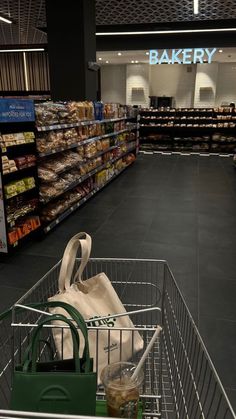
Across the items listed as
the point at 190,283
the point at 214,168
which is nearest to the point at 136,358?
the point at 190,283

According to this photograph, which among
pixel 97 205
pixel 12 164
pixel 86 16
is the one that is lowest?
pixel 97 205

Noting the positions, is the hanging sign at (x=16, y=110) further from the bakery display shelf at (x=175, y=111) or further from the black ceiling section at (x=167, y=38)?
the bakery display shelf at (x=175, y=111)

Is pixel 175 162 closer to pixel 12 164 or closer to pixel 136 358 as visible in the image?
pixel 12 164

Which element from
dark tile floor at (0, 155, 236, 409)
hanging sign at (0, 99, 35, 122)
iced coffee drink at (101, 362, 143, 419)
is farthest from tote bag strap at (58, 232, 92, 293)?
hanging sign at (0, 99, 35, 122)

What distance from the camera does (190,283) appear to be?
305 centimetres

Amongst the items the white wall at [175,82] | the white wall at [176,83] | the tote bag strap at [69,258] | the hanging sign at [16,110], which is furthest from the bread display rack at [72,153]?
the white wall at [175,82]

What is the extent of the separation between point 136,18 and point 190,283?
897cm

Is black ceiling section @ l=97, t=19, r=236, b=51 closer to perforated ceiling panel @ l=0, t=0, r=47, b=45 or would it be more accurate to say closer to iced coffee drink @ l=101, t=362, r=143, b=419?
perforated ceiling panel @ l=0, t=0, r=47, b=45

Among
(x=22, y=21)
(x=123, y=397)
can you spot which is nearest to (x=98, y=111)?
(x=22, y=21)

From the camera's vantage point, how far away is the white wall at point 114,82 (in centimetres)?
1555

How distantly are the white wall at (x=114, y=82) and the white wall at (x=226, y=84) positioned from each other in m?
Answer: 4.44

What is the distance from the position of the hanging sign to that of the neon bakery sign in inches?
333

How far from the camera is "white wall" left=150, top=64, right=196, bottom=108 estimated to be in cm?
1480

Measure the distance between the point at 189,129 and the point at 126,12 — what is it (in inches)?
199
